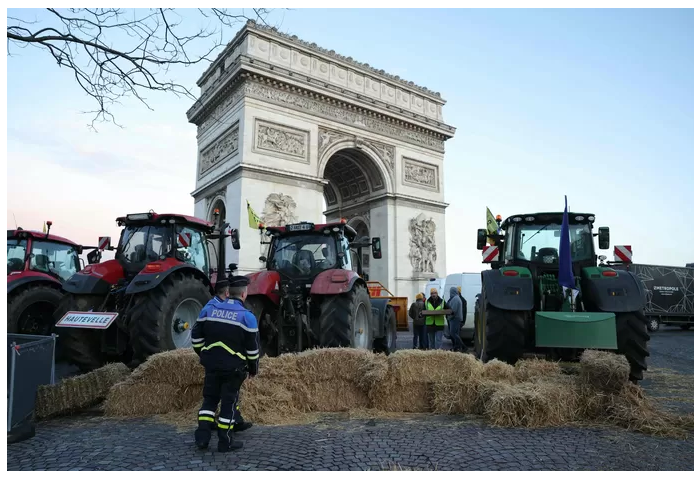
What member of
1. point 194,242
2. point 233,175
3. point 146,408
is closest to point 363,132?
point 233,175

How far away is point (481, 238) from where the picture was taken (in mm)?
7922

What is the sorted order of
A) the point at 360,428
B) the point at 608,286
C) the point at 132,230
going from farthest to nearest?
1. the point at 132,230
2. the point at 608,286
3. the point at 360,428

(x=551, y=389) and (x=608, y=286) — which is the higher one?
Result: (x=608, y=286)

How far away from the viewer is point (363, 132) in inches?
976

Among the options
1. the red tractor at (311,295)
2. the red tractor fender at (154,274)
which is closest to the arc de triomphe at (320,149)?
the red tractor at (311,295)

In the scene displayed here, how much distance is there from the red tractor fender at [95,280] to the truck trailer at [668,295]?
19.7 m

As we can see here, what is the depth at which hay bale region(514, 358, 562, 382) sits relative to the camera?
477 cm

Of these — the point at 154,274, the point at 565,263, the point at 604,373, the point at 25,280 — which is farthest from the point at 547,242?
the point at 25,280

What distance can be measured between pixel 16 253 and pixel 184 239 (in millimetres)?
3684

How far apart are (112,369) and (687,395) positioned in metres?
6.43

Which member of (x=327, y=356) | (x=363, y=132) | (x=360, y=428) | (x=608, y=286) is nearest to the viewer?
(x=360, y=428)

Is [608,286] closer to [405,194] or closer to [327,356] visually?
[327,356]

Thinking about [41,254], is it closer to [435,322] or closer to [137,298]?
[137,298]

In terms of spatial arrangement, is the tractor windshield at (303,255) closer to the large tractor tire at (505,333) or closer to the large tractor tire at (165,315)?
the large tractor tire at (165,315)
